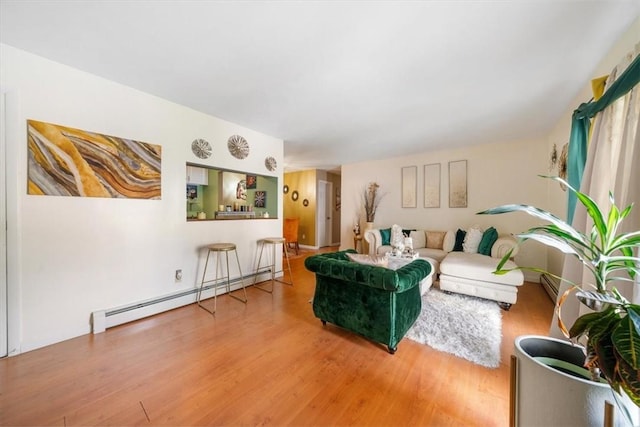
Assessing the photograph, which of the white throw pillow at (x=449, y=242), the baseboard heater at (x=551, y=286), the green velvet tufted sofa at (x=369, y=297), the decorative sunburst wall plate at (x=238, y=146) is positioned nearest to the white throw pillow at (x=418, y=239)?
the white throw pillow at (x=449, y=242)

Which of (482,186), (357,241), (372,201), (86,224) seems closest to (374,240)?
(357,241)

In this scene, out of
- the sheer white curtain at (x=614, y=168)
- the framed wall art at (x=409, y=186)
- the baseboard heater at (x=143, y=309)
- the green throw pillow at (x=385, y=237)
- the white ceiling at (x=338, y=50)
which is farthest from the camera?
the framed wall art at (x=409, y=186)

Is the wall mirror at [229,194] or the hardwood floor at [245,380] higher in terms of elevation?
the wall mirror at [229,194]

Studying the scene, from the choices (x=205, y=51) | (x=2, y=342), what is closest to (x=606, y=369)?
(x=205, y=51)

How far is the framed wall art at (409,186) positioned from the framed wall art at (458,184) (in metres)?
0.64

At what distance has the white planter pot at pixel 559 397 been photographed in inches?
29.0

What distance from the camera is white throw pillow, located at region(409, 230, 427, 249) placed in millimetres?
4293

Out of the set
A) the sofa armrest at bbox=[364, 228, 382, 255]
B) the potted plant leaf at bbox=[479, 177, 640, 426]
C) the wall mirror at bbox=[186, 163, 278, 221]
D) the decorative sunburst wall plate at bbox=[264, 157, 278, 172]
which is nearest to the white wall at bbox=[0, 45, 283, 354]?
the wall mirror at bbox=[186, 163, 278, 221]

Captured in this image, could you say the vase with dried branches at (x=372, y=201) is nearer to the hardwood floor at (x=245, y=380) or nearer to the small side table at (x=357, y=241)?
the small side table at (x=357, y=241)

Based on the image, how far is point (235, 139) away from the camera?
3.28m

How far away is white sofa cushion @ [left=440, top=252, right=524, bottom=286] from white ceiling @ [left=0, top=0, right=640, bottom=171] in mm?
1838

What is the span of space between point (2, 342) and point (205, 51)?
2651 millimetres

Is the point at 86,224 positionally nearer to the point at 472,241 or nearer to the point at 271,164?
the point at 271,164

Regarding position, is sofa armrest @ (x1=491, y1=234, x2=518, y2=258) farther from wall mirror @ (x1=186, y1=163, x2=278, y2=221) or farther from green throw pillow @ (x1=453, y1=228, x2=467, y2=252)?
wall mirror @ (x1=186, y1=163, x2=278, y2=221)
